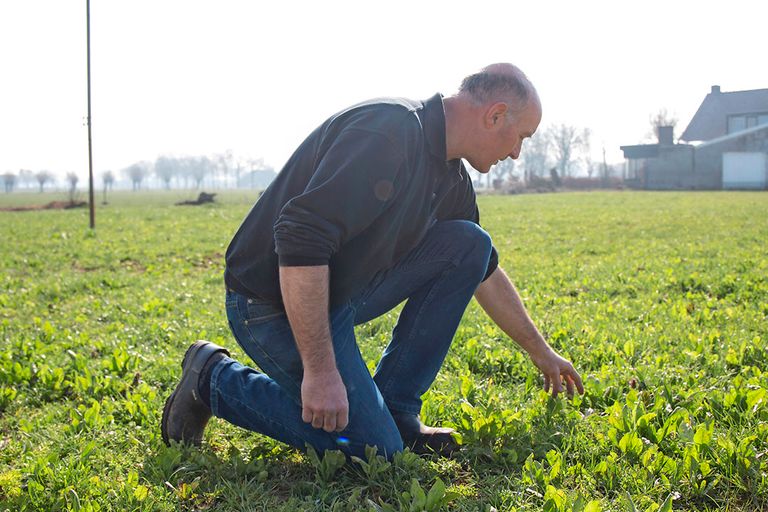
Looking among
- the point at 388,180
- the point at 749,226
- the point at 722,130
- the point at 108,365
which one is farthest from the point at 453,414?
the point at 722,130

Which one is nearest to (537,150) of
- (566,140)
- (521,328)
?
(566,140)

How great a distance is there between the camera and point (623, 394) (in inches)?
133

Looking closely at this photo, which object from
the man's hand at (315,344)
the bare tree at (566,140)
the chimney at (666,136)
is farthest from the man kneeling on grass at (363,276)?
the bare tree at (566,140)

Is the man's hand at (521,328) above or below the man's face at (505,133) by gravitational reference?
below

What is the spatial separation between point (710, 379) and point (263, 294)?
2408 millimetres

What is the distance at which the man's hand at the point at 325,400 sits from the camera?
2.34 metres

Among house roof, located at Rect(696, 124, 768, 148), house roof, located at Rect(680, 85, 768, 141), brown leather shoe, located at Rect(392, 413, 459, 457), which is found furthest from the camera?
house roof, located at Rect(680, 85, 768, 141)

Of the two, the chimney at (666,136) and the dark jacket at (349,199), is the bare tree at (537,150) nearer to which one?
the chimney at (666,136)

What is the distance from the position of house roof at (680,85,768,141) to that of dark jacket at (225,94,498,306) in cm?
5707

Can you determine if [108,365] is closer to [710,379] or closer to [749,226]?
[710,379]

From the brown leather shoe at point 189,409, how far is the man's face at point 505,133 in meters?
1.42

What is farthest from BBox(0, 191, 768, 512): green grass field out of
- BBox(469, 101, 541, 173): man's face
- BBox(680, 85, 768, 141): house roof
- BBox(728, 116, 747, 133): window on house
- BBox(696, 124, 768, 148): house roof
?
BBox(680, 85, 768, 141): house roof

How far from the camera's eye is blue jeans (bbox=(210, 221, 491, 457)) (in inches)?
103

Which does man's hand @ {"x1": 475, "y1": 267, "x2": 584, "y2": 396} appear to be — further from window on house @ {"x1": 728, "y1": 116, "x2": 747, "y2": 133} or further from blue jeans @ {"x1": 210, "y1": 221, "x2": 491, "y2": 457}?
window on house @ {"x1": 728, "y1": 116, "x2": 747, "y2": 133}
